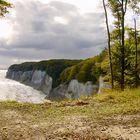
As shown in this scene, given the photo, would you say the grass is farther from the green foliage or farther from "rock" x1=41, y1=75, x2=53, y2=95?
"rock" x1=41, y1=75, x2=53, y2=95

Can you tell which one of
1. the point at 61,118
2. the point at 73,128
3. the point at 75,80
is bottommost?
the point at 73,128

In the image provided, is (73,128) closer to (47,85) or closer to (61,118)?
(61,118)

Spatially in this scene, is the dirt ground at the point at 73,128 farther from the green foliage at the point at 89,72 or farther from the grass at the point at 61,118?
the green foliage at the point at 89,72

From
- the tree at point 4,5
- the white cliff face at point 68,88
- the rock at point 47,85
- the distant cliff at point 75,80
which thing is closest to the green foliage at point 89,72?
the distant cliff at point 75,80

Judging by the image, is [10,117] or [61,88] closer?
[10,117]

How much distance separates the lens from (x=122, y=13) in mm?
45719

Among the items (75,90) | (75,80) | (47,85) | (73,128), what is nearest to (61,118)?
(73,128)

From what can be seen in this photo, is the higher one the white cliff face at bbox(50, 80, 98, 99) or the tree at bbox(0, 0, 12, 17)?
the tree at bbox(0, 0, 12, 17)

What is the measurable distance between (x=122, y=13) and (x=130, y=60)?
17317 mm

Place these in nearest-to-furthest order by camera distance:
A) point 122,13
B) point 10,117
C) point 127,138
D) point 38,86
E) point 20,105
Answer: point 127,138 → point 10,117 → point 20,105 → point 122,13 → point 38,86

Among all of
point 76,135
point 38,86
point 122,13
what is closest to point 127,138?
point 76,135

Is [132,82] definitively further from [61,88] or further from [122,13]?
[61,88]

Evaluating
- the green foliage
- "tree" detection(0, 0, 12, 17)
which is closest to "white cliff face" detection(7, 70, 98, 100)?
the green foliage

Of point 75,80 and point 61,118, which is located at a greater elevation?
point 75,80
